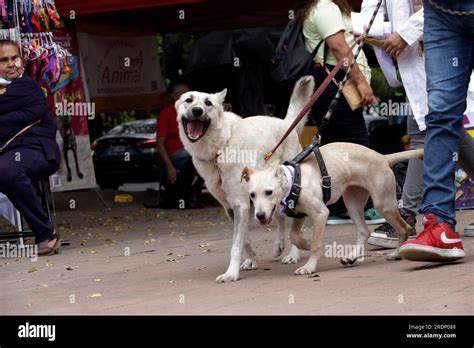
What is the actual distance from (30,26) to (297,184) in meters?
4.52

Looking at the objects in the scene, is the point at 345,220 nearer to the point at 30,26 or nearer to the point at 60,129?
the point at 30,26

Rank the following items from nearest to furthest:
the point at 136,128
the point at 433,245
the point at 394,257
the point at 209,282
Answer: the point at 433,245 < the point at 209,282 < the point at 394,257 < the point at 136,128

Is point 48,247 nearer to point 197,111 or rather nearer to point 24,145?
point 24,145

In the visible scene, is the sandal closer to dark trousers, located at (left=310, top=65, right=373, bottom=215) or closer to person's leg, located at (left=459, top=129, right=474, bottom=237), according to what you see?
dark trousers, located at (left=310, top=65, right=373, bottom=215)

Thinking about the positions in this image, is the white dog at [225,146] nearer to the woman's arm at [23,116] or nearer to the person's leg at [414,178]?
the person's leg at [414,178]

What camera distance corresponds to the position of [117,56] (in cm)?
1627

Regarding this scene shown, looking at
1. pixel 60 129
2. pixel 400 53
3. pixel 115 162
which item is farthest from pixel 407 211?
pixel 115 162

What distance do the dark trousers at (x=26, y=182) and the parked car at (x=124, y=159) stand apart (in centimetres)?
1190

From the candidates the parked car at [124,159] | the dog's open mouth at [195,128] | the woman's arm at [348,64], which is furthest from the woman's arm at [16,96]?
the parked car at [124,159]

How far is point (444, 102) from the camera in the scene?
666cm

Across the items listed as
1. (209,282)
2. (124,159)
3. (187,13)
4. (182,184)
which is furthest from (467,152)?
(124,159)

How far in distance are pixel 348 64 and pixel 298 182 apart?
100 inches

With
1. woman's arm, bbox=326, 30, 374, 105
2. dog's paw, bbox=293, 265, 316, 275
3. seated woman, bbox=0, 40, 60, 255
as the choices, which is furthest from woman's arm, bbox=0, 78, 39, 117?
dog's paw, bbox=293, 265, 316, 275

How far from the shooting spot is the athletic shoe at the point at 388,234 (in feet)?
26.7
